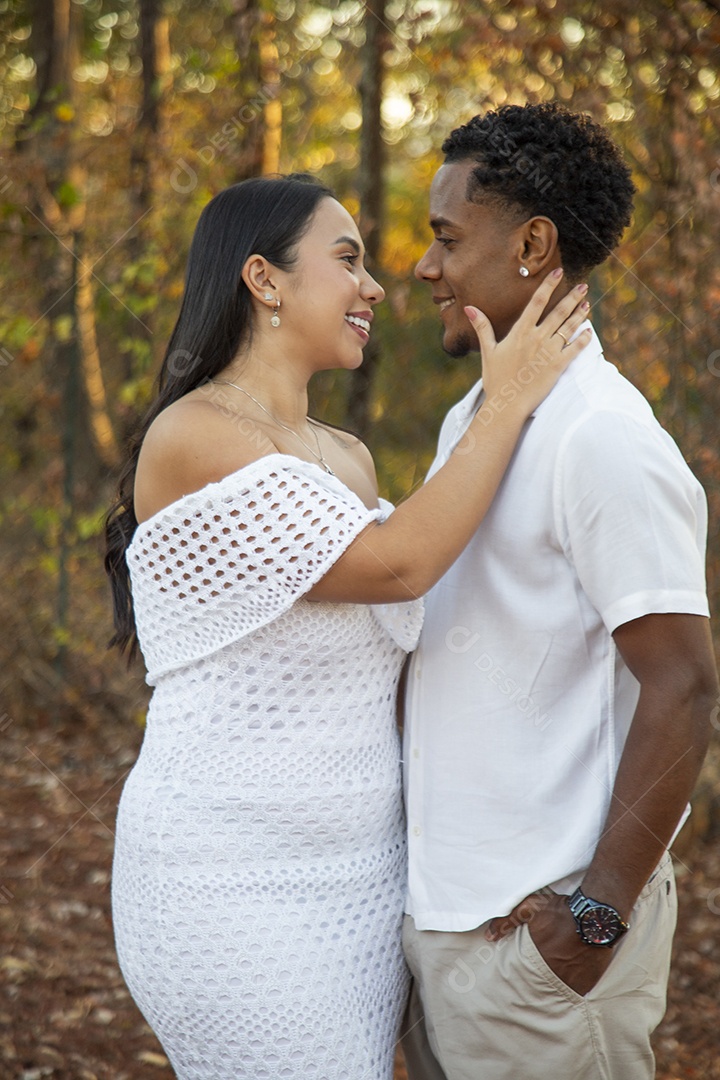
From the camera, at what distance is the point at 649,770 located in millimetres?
1822

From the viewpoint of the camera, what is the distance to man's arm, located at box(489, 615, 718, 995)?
1.82m

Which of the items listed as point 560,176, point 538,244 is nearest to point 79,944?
point 538,244

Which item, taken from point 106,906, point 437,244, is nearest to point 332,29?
point 437,244

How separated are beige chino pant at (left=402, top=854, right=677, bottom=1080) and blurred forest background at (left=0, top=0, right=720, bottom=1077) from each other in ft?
6.27

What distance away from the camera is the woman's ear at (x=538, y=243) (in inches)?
82.1

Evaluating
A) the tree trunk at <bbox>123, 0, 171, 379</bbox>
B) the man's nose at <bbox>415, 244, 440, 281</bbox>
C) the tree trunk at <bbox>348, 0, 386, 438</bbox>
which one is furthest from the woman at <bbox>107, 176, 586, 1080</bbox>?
the tree trunk at <bbox>123, 0, 171, 379</bbox>

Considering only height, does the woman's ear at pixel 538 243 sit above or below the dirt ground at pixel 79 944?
above

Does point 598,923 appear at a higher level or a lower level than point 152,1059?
higher

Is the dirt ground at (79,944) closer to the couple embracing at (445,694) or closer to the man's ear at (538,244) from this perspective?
the couple embracing at (445,694)

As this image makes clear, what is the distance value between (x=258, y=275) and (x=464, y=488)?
0.69m

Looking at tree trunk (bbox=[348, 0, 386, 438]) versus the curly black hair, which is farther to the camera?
tree trunk (bbox=[348, 0, 386, 438])

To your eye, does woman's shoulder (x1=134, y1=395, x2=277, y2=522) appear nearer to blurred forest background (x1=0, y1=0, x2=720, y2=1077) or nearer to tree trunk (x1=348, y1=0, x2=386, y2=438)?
blurred forest background (x1=0, y1=0, x2=720, y2=1077)

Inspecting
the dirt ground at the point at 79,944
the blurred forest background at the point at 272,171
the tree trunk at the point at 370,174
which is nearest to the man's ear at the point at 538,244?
the blurred forest background at the point at 272,171

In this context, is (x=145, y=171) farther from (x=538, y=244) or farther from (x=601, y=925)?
(x=601, y=925)
